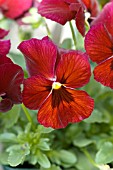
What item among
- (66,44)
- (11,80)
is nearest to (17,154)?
(11,80)

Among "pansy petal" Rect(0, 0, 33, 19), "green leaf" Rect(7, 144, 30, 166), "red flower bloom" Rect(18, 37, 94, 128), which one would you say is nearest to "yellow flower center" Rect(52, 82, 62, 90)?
"red flower bloom" Rect(18, 37, 94, 128)

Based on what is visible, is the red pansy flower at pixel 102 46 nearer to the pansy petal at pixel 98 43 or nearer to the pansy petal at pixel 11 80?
the pansy petal at pixel 98 43

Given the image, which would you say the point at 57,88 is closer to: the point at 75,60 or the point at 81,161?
the point at 75,60

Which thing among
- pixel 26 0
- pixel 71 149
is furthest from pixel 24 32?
pixel 71 149

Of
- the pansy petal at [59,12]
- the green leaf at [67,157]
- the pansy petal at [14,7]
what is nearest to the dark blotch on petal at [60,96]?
the pansy petal at [59,12]

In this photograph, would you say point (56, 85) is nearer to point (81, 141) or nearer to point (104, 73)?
point (104, 73)
